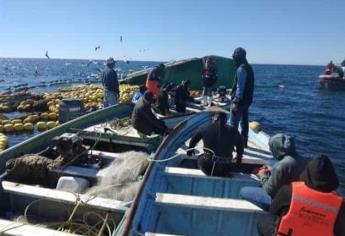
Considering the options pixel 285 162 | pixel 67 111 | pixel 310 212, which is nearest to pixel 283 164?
pixel 285 162

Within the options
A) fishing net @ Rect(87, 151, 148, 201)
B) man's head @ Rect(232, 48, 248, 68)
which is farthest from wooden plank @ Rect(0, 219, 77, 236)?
man's head @ Rect(232, 48, 248, 68)

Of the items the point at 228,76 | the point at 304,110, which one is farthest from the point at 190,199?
the point at 304,110

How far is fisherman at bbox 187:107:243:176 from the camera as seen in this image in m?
7.34

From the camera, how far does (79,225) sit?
5.58m

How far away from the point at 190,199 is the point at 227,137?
1.64 metres

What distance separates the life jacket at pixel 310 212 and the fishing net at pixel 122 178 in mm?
2723

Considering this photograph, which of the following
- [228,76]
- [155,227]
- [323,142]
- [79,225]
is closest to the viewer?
[79,225]

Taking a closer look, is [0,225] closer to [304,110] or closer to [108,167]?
[108,167]

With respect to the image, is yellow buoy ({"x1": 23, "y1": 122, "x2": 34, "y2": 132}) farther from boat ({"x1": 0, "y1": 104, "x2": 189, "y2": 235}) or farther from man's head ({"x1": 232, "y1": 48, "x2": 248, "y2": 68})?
man's head ({"x1": 232, "y1": 48, "x2": 248, "y2": 68})

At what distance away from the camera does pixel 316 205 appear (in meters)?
4.31

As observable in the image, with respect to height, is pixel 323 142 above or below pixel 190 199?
below

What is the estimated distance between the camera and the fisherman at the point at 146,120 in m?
9.72

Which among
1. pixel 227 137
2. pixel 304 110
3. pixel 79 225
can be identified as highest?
pixel 227 137

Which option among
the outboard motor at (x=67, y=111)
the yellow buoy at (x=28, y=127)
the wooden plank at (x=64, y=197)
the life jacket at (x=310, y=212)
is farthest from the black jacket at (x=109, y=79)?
the life jacket at (x=310, y=212)
